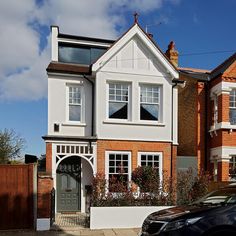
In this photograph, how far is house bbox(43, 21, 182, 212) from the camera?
1605cm

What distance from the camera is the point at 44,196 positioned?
1191 cm

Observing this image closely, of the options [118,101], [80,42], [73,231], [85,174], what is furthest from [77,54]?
[73,231]

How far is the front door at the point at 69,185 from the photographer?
642 inches

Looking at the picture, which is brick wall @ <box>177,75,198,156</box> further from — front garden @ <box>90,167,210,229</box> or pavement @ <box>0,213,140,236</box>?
pavement @ <box>0,213,140,236</box>

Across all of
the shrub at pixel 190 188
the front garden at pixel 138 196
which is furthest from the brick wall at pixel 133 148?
the shrub at pixel 190 188

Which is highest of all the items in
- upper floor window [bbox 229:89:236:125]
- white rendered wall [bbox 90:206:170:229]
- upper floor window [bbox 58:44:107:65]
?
upper floor window [bbox 58:44:107:65]

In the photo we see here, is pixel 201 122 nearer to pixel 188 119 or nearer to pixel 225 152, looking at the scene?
pixel 188 119

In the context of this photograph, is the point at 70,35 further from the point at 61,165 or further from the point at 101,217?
the point at 101,217

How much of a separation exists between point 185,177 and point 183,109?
22.1 feet

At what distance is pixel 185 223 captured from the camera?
6.80 metres

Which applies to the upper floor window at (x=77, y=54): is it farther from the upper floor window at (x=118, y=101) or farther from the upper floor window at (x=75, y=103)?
the upper floor window at (x=118, y=101)

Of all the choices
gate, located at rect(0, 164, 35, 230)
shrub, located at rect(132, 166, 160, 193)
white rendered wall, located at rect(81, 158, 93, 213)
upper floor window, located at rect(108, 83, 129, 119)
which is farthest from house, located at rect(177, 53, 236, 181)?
gate, located at rect(0, 164, 35, 230)

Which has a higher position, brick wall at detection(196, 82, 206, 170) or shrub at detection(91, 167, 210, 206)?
brick wall at detection(196, 82, 206, 170)

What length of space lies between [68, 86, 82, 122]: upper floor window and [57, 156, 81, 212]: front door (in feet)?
5.94
